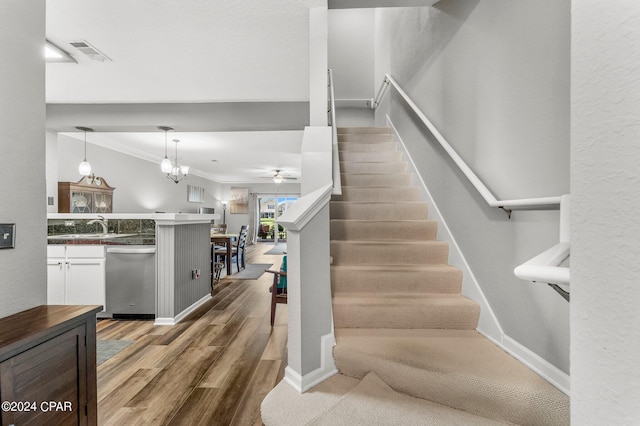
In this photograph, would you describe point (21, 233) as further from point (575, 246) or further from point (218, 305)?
point (218, 305)

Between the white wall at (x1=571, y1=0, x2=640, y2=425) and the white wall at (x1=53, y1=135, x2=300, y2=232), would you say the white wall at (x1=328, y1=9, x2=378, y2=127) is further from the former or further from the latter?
the white wall at (x1=571, y1=0, x2=640, y2=425)

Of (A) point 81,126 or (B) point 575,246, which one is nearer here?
(B) point 575,246

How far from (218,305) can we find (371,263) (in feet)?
8.44

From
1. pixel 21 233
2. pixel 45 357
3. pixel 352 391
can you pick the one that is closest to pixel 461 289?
pixel 352 391

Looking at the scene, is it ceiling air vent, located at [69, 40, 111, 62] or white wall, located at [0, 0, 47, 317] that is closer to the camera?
white wall, located at [0, 0, 47, 317]

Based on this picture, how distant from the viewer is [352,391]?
1.50m

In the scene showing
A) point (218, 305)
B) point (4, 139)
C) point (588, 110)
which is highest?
point (4, 139)

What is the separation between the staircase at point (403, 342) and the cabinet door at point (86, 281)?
2.89 metres

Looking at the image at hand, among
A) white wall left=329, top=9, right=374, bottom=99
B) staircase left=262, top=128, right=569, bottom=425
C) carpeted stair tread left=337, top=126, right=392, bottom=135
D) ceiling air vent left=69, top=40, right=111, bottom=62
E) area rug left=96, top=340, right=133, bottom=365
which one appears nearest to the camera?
staircase left=262, top=128, right=569, bottom=425

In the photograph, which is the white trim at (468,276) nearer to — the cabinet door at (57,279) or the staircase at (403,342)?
the staircase at (403,342)

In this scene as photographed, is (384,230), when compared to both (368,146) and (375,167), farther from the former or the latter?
(368,146)

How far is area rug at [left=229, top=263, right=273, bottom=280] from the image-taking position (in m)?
5.86

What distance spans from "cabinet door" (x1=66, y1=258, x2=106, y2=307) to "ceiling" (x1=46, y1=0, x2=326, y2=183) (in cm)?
202

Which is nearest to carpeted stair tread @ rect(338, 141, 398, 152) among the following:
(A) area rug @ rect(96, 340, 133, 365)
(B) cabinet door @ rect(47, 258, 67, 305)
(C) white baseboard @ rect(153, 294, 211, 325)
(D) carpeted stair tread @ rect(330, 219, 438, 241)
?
(D) carpeted stair tread @ rect(330, 219, 438, 241)
